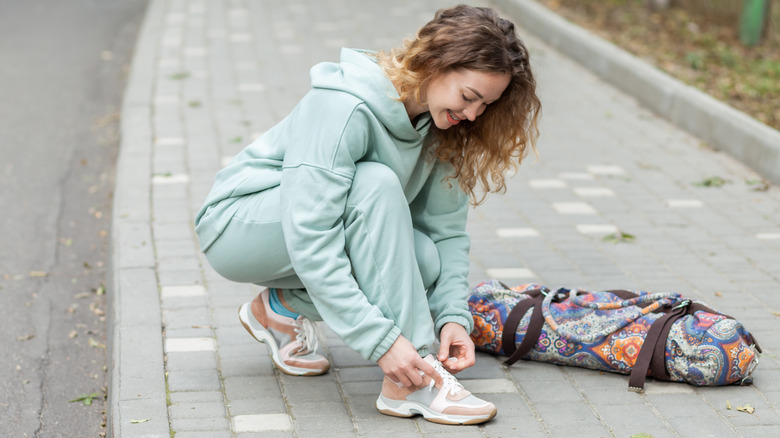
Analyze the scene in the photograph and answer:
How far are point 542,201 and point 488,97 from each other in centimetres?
246

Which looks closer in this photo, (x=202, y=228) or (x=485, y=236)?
(x=202, y=228)

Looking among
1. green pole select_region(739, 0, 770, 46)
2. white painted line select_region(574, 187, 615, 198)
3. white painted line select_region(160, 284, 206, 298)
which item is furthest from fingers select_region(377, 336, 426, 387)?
green pole select_region(739, 0, 770, 46)

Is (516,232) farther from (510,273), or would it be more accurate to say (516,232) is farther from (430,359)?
(430,359)

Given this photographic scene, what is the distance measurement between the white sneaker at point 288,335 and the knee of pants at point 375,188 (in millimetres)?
591

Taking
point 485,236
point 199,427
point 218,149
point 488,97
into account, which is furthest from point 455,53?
point 218,149

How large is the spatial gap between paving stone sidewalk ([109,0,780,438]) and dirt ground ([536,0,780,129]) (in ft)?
1.95

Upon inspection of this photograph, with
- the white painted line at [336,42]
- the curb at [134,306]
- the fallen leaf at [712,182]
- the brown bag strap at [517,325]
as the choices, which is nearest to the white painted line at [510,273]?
the brown bag strap at [517,325]

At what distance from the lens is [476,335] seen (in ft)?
Answer: 11.3

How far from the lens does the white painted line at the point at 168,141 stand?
19.4 feet

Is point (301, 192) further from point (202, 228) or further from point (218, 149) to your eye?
point (218, 149)

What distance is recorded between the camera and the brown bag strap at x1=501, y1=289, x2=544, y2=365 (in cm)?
334

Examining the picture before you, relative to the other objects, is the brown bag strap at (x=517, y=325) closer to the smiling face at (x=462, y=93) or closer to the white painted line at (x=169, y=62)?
the smiling face at (x=462, y=93)

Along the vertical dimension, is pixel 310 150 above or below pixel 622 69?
above

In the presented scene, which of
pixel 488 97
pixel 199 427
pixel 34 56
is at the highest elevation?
pixel 488 97
